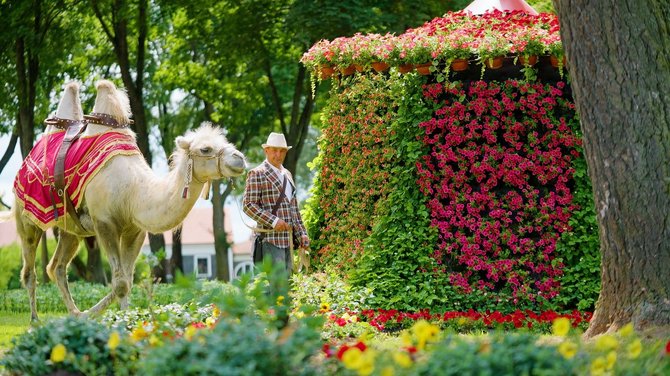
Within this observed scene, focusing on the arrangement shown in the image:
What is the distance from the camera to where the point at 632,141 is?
27.4ft

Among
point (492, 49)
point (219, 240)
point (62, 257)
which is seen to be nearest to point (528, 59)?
point (492, 49)

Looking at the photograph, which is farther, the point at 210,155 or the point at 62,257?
the point at 62,257

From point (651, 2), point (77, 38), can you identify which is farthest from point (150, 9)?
point (651, 2)

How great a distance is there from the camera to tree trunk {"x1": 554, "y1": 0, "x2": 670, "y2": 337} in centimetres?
830

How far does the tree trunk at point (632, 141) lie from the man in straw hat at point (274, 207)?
438cm

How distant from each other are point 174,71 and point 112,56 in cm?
168

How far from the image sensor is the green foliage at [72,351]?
21.5 ft

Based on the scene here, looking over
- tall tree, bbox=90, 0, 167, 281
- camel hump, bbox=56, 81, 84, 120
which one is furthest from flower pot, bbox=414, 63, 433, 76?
tall tree, bbox=90, 0, 167, 281

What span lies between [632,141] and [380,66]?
470 centimetres

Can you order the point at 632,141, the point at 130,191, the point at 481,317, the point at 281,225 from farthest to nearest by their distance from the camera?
the point at 281,225 → the point at 130,191 → the point at 481,317 → the point at 632,141

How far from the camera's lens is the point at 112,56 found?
94.9 feet

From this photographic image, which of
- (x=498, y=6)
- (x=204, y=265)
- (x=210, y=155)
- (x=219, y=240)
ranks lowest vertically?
(x=204, y=265)

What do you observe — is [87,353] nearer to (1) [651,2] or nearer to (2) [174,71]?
(1) [651,2]

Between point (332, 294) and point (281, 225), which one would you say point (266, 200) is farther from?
point (332, 294)
